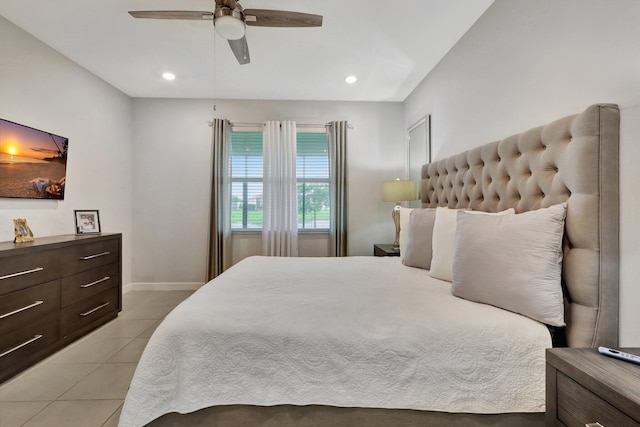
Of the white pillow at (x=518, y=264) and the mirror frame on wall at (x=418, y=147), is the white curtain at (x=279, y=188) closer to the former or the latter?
the mirror frame on wall at (x=418, y=147)

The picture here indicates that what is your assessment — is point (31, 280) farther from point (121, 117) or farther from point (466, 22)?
point (466, 22)

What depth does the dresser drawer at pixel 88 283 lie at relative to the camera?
237 centimetres

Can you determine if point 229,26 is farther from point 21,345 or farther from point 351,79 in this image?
point 21,345

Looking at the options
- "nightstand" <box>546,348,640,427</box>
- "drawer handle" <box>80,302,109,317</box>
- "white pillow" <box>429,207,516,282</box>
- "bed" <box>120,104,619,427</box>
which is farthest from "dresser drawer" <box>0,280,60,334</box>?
"nightstand" <box>546,348,640,427</box>

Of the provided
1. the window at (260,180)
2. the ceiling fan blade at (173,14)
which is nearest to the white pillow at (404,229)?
the window at (260,180)

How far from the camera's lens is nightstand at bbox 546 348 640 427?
730 millimetres

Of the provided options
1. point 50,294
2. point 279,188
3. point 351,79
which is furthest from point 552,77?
point 50,294

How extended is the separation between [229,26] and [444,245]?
1.84 meters

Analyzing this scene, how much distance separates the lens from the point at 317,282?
1.79 meters

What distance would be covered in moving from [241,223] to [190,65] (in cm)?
195

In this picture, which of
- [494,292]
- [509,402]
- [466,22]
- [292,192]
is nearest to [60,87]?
[292,192]

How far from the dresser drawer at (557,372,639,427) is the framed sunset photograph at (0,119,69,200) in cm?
353

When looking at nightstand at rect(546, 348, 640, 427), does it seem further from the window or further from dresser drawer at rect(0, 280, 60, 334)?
the window

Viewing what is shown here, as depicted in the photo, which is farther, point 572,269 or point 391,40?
point 391,40
